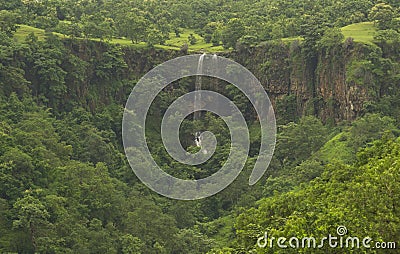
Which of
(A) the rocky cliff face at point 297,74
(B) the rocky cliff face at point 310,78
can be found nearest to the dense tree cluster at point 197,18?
(A) the rocky cliff face at point 297,74

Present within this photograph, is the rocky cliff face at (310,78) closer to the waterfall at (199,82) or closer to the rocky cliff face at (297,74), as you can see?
the rocky cliff face at (297,74)

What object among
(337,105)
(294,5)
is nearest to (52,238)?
(337,105)

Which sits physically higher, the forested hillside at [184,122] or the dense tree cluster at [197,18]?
the dense tree cluster at [197,18]

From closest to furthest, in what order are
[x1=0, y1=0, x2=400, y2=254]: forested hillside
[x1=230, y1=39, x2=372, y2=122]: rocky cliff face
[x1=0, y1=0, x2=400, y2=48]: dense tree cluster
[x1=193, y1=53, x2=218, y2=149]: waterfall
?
[x1=0, y1=0, x2=400, y2=254]: forested hillside, [x1=230, y1=39, x2=372, y2=122]: rocky cliff face, [x1=0, y1=0, x2=400, y2=48]: dense tree cluster, [x1=193, y1=53, x2=218, y2=149]: waterfall

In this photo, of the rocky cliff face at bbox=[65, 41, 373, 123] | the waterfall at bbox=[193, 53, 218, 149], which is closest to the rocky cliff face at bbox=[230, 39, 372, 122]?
the rocky cliff face at bbox=[65, 41, 373, 123]

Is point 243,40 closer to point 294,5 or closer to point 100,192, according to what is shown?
point 294,5

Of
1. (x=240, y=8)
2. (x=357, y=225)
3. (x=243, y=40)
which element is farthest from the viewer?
(x=240, y=8)

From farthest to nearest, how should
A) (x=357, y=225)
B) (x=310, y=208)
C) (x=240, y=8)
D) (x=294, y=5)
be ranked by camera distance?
1. (x=240, y=8)
2. (x=294, y=5)
3. (x=310, y=208)
4. (x=357, y=225)

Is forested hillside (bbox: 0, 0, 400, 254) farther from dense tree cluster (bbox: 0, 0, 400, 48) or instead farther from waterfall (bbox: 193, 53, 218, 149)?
waterfall (bbox: 193, 53, 218, 149)
